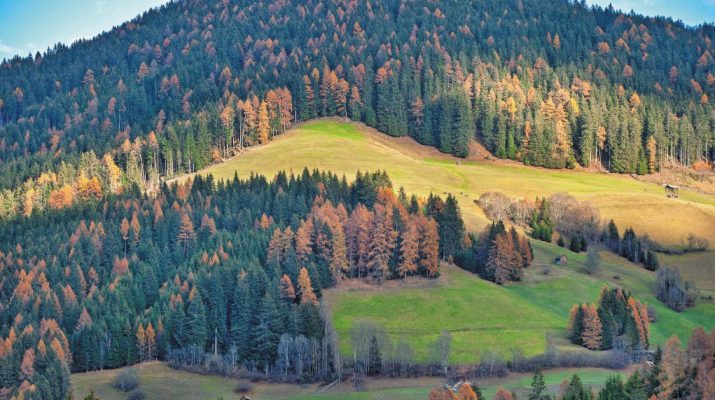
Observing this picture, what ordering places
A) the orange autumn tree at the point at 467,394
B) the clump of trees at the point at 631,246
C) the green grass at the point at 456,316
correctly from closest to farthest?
the orange autumn tree at the point at 467,394 < the green grass at the point at 456,316 < the clump of trees at the point at 631,246

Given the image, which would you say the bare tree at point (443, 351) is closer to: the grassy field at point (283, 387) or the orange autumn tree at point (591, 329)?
the grassy field at point (283, 387)

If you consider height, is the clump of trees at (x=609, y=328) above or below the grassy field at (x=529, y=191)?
below

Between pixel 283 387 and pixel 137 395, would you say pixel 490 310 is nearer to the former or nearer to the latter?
pixel 283 387

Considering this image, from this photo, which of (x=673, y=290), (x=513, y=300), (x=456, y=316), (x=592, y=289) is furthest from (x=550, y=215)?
(x=456, y=316)

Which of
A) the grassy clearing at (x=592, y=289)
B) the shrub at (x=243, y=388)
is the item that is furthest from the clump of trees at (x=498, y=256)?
the shrub at (x=243, y=388)

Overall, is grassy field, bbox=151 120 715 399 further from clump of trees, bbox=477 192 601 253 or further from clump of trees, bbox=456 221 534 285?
clump of trees, bbox=477 192 601 253
